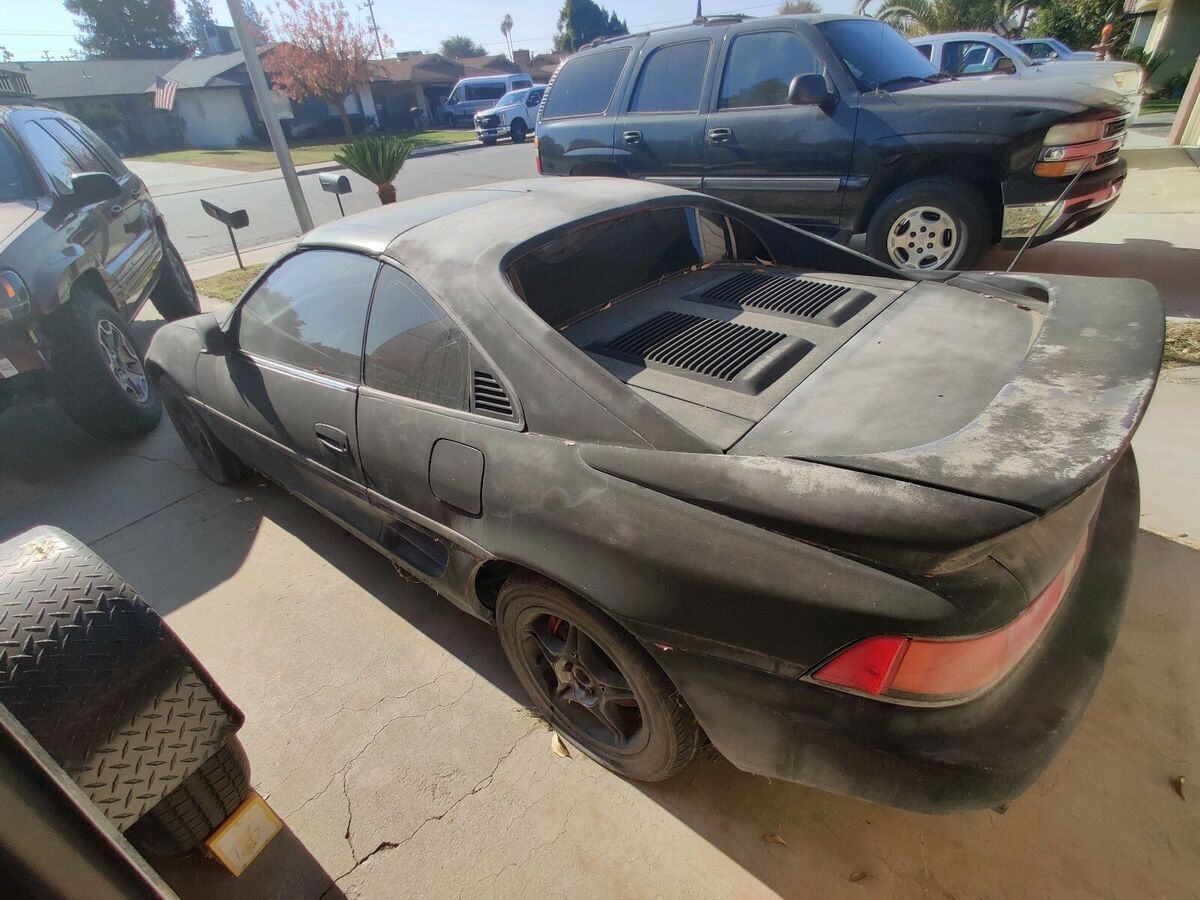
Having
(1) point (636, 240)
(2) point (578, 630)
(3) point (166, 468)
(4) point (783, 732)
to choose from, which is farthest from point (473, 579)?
(3) point (166, 468)

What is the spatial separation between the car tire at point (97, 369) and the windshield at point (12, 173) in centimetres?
69

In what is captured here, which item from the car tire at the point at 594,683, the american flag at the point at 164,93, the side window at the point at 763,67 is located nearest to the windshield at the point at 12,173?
the car tire at the point at 594,683

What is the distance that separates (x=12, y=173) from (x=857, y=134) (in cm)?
581

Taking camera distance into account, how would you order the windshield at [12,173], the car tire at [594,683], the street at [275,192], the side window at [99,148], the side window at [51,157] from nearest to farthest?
the car tire at [594,683], the windshield at [12,173], the side window at [51,157], the side window at [99,148], the street at [275,192]

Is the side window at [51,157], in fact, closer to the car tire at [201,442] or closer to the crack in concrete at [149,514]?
the car tire at [201,442]

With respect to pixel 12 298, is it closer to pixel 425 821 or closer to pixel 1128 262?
pixel 425 821

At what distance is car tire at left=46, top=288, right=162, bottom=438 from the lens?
12.5ft

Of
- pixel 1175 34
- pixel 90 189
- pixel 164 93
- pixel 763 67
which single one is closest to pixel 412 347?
pixel 90 189

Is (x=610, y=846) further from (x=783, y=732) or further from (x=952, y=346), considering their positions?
(x=952, y=346)

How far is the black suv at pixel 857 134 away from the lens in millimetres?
4348

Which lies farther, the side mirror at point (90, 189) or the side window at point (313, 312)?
the side mirror at point (90, 189)

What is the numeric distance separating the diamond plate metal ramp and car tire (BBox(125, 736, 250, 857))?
0.53ft

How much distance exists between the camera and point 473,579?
78.8 inches

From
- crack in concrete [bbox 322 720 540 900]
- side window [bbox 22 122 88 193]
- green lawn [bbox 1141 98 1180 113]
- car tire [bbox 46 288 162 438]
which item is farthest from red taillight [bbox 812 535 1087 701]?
green lawn [bbox 1141 98 1180 113]
